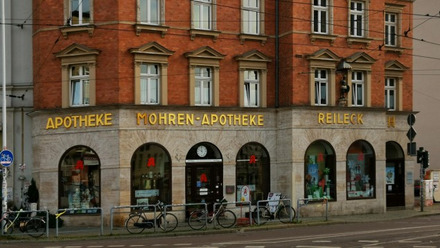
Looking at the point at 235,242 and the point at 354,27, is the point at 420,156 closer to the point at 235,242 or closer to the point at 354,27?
the point at 354,27

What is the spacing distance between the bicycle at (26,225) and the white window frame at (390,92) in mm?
18941

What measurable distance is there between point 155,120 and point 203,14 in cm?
521

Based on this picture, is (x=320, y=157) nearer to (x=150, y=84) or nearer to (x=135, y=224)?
(x=150, y=84)

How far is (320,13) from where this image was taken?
31.9 metres

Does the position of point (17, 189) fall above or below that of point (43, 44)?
below

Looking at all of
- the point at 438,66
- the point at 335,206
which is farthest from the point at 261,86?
the point at 438,66

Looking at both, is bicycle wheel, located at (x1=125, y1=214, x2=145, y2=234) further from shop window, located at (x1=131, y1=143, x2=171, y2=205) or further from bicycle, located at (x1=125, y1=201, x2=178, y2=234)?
shop window, located at (x1=131, y1=143, x2=171, y2=205)

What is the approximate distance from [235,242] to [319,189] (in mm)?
11495

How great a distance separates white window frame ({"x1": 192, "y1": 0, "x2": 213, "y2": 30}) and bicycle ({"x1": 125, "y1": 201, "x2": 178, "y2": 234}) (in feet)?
27.2

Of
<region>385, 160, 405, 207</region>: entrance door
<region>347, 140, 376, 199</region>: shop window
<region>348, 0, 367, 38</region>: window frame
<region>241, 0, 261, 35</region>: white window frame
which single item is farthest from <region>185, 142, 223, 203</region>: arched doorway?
<region>385, 160, 405, 207</region>: entrance door

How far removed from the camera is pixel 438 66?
151ft

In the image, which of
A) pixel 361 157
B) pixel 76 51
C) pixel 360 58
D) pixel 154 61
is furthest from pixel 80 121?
pixel 361 157

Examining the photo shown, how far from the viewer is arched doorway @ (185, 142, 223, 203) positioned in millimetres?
30094

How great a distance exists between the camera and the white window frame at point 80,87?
29047 millimetres
